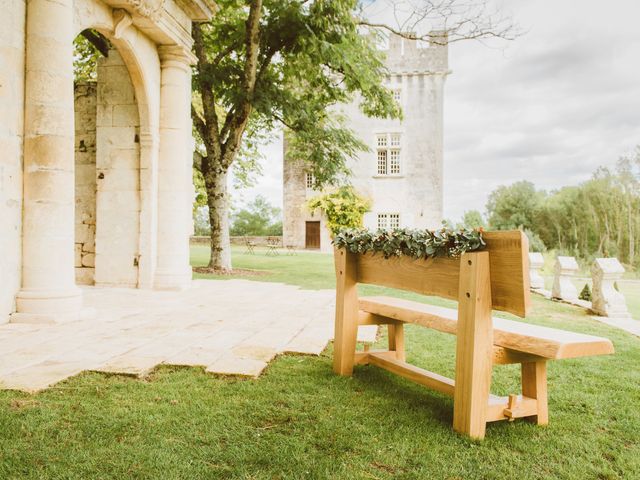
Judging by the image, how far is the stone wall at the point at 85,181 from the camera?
8297 millimetres

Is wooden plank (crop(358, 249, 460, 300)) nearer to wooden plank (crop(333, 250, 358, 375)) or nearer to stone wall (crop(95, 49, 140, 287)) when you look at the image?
wooden plank (crop(333, 250, 358, 375))

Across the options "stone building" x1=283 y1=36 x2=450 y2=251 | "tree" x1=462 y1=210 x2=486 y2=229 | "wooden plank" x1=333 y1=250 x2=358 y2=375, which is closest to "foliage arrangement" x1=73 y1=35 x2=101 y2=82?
"tree" x1=462 y1=210 x2=486 y2=229

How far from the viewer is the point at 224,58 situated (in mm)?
12328

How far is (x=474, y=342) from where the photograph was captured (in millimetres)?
2346

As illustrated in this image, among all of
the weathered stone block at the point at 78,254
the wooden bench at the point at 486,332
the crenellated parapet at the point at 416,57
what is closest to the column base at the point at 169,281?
the weathered stone block at the point at 78,254

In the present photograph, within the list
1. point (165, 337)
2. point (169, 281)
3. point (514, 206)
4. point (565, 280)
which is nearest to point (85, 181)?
point (169, 281)

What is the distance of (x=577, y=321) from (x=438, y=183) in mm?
21170

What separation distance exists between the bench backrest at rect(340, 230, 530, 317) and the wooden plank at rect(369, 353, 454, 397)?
558 mm

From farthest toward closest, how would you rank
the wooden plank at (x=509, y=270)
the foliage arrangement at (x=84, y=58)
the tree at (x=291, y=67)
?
the foliage arrangement at (x=84, y=58) < the tree at (x=291, y=67) < the wooden plank at (x=509, y=270)

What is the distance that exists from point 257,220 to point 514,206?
25.3m

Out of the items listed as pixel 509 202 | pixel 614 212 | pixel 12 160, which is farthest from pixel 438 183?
pixel 12 160

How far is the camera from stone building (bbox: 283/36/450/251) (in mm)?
27266

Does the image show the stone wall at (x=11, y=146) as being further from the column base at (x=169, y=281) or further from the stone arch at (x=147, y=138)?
the column base at (x=169, y=281)

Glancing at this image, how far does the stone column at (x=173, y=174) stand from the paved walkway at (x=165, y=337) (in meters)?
1.00
